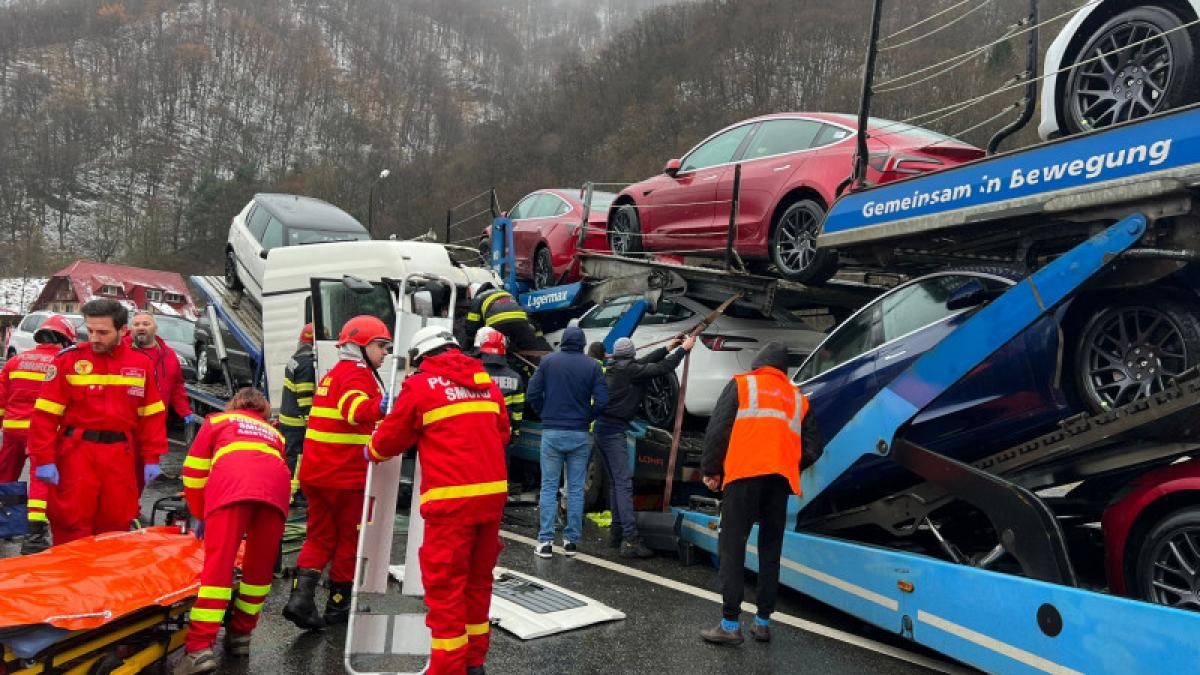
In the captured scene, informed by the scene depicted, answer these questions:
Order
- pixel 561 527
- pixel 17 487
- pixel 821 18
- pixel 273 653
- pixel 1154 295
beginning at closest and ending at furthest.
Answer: pixel 1154 295
pixel 273 653
pixel 17 487
pixel 561 527
pixel 821 18

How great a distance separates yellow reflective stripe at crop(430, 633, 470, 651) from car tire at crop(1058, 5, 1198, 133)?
383 centimetres

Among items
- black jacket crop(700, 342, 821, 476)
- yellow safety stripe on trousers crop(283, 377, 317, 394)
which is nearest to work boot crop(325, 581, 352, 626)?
yellow safety stripe on trousers crop(283, 377, 317, 394)

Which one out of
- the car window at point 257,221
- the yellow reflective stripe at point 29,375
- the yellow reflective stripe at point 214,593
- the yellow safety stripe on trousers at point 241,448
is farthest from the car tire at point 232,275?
the yellow reflective stripe at point 214,593

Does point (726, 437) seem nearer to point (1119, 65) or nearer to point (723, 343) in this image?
point (723, 343)

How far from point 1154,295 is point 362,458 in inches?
154

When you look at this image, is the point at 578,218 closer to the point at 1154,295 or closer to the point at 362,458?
the point at 362,458

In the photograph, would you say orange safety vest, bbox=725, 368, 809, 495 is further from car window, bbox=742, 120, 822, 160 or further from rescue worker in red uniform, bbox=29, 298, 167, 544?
rescue worker in red uniform, bbox=29, 298, 167, 544

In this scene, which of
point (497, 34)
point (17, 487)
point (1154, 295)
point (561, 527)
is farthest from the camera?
point (497, 34)

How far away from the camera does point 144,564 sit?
382 cm

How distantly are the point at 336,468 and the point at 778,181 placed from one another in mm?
4122

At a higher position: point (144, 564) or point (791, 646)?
point (144, 564)

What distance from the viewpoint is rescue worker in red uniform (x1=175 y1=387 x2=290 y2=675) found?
3.73 meters

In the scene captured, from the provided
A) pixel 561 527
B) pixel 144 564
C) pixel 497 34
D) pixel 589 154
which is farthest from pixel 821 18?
pixel 497 34

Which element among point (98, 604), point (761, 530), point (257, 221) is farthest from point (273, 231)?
point (761, 530)
